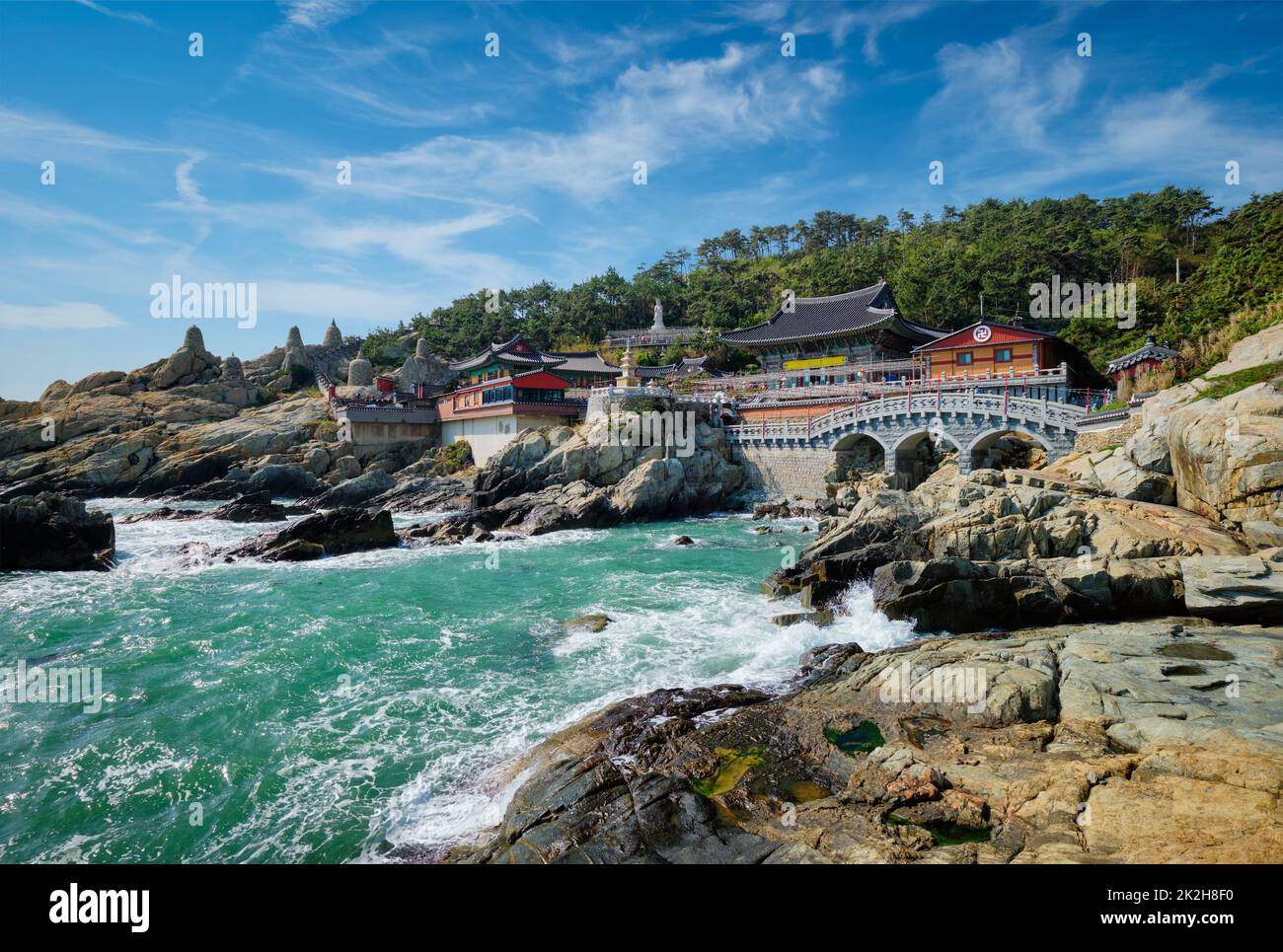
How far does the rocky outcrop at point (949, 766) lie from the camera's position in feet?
23.0

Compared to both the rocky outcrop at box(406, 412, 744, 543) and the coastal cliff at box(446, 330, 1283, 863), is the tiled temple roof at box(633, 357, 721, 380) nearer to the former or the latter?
the rocky outcrop at box(406, 412, 744, 543)

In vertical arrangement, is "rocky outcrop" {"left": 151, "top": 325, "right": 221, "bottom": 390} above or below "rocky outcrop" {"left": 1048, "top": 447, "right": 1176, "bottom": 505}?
above

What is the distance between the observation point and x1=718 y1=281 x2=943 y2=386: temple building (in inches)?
1786

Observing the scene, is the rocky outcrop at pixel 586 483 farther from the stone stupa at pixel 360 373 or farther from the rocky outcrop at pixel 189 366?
the rocky outcrop at pixel 189 366

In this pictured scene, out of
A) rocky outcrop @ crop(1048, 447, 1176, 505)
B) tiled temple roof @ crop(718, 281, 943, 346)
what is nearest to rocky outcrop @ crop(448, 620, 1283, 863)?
rocky outcrop @ crop(1048, 447, 1176, 505)

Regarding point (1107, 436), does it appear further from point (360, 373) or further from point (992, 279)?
point (360, 373)

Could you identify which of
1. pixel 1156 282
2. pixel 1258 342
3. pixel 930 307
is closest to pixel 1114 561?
pixel 1258 342

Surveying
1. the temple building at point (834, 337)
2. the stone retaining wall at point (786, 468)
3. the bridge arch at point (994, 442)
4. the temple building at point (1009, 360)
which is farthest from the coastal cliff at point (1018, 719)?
the temple building at point (834, 337)

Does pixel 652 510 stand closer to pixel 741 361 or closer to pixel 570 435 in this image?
pixel 570 435

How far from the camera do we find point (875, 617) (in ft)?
55.7

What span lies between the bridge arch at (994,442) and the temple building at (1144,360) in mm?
7865

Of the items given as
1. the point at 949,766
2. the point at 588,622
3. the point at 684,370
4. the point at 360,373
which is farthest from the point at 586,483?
the point at 360,373

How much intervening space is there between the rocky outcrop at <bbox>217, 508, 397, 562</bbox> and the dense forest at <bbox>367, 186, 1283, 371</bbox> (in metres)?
40.9

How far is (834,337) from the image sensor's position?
154ft
